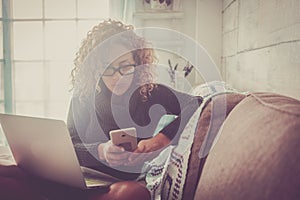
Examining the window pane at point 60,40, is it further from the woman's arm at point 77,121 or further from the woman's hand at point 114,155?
the woman's hand at point 114,155

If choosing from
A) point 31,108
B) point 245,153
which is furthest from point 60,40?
point 245,153

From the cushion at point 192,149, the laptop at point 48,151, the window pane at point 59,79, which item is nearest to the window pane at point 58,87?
the window pane at point 59,79

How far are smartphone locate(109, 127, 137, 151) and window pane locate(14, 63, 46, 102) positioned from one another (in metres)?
→ 2.33

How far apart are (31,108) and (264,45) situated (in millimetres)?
2219

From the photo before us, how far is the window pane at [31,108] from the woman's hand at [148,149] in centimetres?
226

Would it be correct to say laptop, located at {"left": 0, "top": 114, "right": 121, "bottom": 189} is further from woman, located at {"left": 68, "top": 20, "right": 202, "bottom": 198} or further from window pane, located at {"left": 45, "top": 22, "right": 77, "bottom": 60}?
window pane, located at {"left": 45, "top": 22, "right": 77, "bottom": 60}

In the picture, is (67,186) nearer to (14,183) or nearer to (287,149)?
(14,183)

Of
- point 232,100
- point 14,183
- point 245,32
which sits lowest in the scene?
point 14,183

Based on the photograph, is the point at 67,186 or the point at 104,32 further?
the point at 104,32

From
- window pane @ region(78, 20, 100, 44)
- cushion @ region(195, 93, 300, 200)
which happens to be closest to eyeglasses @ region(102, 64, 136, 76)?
cushion @ region(195, 93, 300, 200)

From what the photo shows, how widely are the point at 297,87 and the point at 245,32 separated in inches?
35.9

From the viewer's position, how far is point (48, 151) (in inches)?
40.9

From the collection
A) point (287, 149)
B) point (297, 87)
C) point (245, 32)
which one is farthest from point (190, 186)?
point (245, 32)

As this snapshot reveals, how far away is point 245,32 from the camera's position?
2135 millimetres
